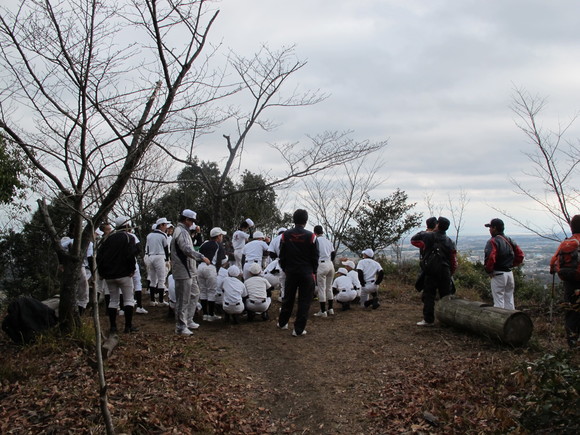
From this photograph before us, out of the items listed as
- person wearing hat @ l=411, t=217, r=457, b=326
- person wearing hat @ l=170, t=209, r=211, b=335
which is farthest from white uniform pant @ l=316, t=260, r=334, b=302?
person wearing hat @ l=170, t=209, r=211, b=335

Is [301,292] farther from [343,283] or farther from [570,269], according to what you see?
[570,269]

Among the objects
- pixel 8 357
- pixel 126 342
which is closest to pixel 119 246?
pixel 126 342

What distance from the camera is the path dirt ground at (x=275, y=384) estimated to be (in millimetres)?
4508

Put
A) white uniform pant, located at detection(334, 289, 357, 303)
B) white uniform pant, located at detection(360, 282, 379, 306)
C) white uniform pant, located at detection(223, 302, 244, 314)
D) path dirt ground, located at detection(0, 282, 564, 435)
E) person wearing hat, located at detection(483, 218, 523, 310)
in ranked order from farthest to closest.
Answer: white uniform pant, located at detection(360, 282, 379, 306) < white uniform pant, located at detection(334, 289, 357, 303) < white uniform pant, located at detection(223, 302, 244, 314) < person wearing hat, located at detection(483, 218, 523, 310) < path dirt ground, located at detection(0, 282, 564, 435)

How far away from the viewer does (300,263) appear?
7.88 metres

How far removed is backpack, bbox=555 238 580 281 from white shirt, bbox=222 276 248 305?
5.36 metres

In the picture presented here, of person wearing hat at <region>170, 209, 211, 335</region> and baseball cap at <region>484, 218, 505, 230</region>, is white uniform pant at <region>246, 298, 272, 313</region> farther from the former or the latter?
baseball cap at <region>484, 218, 505, 230</region>

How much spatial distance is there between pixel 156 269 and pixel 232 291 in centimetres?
241

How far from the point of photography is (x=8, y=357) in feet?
19.3

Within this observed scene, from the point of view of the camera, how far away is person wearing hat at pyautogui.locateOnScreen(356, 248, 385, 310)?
10172mm

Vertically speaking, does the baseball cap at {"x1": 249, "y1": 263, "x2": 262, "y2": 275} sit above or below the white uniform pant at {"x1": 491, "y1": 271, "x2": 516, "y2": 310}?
above

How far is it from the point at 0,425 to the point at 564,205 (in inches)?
356

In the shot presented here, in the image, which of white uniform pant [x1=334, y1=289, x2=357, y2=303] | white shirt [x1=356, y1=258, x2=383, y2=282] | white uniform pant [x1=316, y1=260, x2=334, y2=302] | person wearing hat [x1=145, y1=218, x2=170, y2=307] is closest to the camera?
white uniform pant [x1=316, y1=260, x2=334, y2=302]

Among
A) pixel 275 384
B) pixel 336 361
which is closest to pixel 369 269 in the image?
pixel 336 361
